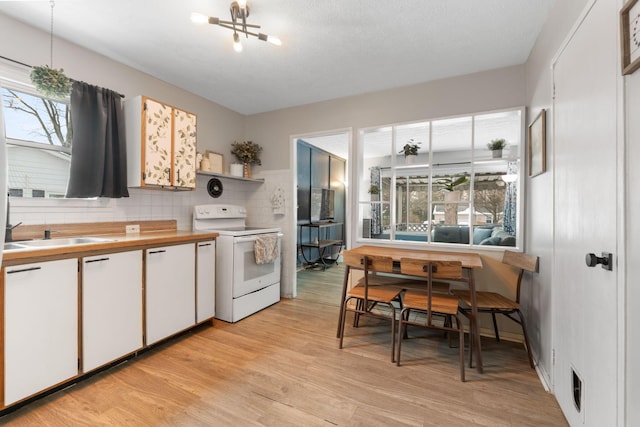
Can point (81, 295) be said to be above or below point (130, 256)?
below

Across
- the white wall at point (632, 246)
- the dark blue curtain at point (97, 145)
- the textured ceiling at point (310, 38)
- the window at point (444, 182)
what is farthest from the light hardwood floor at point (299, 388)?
the textured ceiling at point (310, 38)

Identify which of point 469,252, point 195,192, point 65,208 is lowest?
point 469,252

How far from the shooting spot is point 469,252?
271 cm

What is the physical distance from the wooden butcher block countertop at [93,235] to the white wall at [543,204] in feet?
9.12

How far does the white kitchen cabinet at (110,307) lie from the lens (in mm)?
1827

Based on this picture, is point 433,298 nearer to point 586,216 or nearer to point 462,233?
point 586,216

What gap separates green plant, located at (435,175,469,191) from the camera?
2.92 m

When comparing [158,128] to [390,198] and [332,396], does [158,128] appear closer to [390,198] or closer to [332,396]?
[390,198]

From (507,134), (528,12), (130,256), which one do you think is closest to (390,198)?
(528,12)

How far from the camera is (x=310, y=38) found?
7.36 feet

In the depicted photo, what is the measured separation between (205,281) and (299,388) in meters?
1.41

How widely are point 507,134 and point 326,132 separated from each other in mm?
3644

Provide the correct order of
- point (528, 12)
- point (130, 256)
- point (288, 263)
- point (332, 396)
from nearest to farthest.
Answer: point (332, 396) < point (528, 12) < point (130, 256) < point (288, 263)

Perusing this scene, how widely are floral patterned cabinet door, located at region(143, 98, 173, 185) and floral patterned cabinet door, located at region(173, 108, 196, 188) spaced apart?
2.5 inches
